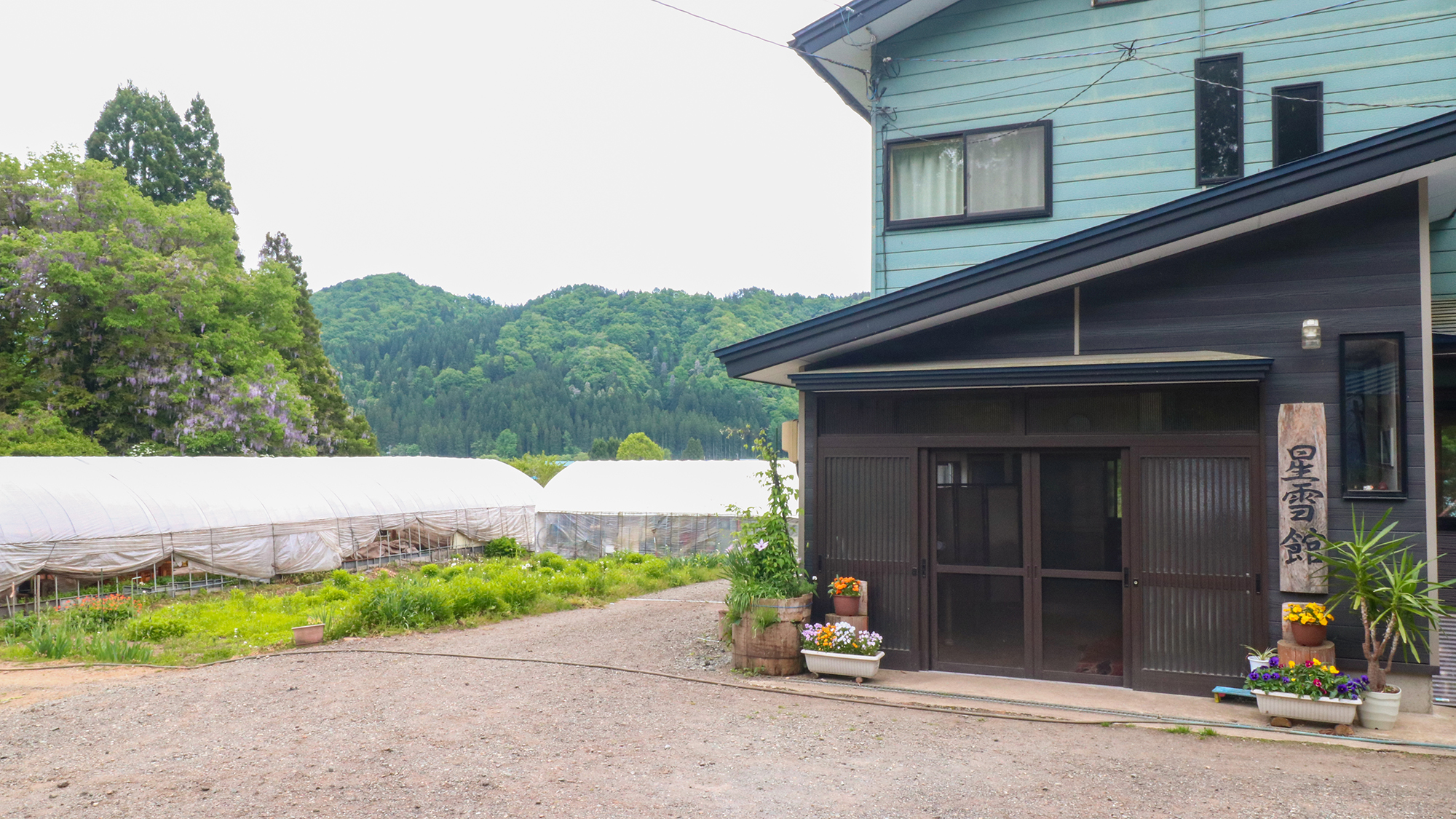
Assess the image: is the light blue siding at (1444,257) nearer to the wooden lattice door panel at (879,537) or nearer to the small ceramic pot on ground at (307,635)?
the wooden lattice door panel at (879,537)

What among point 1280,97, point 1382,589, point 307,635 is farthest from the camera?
point 307,635

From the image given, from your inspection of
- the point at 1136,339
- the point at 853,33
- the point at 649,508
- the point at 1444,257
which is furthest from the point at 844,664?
the point at 649,508

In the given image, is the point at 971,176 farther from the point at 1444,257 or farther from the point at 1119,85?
the point at 1444,257

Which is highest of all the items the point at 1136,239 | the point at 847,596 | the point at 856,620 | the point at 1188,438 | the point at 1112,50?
the point at 1112,50

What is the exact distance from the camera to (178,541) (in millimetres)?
18219

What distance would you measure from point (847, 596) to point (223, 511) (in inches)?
609

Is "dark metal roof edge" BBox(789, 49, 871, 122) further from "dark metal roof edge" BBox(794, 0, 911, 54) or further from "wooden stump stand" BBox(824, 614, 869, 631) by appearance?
"wooden stump stand" BBox(824, 614, 869, 631)

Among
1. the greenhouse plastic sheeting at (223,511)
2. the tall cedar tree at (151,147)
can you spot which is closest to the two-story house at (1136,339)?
the greenhouse plastic sheeting at (223,511)

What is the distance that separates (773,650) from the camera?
9.02 meters

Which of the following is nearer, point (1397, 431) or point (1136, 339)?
point (1397, 431)

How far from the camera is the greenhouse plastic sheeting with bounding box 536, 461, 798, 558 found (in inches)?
1078

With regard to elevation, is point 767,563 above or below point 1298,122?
below

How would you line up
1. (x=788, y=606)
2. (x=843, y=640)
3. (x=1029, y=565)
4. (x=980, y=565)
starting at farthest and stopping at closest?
(x=788, y=606) → (x=980, y=565) → (x=843, y=640) → (x=1029, y=565)

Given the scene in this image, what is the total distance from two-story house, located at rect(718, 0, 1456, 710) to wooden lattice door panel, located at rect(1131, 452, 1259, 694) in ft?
0.06
